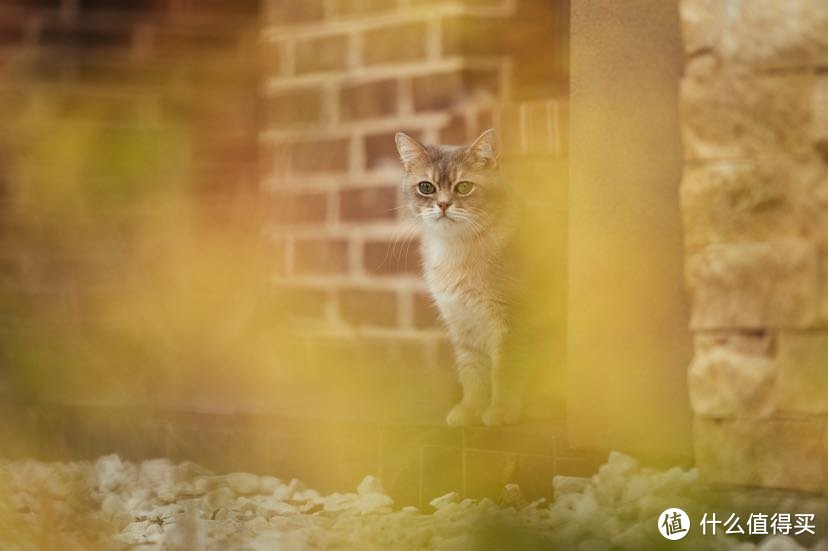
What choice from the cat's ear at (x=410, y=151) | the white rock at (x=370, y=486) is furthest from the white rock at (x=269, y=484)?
the cat's ear at (x=410, y=151)

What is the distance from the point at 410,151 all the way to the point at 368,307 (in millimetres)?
586

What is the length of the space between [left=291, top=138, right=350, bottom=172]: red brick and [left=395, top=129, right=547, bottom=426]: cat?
43 centimetres

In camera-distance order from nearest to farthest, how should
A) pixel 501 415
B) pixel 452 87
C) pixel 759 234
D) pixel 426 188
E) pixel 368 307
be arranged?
pixel 759 234, pixel 501 415, pixel 426 188, pixel 452 87, pixel 368 307

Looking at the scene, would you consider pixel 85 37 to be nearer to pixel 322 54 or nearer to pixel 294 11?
pixel 294 11

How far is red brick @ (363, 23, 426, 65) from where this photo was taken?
3234 millimetres

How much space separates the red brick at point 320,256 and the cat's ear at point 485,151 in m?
0.63

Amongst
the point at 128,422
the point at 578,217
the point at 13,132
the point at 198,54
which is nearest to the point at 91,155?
the point at 13,132

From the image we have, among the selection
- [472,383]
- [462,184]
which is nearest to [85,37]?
[462,184]

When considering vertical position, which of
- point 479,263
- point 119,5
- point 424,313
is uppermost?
point 119,5

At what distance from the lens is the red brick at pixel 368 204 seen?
11.0 ft

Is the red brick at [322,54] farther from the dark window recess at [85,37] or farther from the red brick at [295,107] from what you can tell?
the dark window recess at [85,37]

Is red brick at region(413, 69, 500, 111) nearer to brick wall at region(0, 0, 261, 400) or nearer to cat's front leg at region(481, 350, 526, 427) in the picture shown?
cat's front leg at region(481, 350, 526, 427)

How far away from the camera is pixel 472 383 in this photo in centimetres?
288

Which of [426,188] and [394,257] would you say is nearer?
[426,188]
